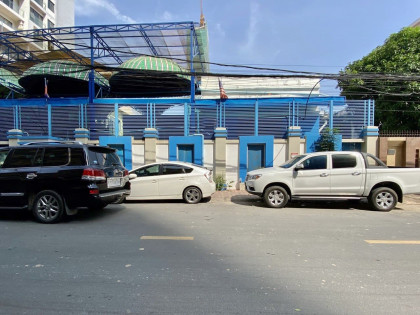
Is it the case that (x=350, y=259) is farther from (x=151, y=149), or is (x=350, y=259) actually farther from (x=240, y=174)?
(x=151, y=149)

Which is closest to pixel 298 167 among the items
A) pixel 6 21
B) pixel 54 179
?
pixel 54 179

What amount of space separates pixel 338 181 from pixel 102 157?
21.2ft

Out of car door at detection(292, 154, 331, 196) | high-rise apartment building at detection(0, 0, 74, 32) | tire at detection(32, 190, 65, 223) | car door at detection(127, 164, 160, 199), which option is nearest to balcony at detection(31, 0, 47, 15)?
high-rise apartment building at detection(0, 0, 74, 32)

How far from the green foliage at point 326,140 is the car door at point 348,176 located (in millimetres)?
3966

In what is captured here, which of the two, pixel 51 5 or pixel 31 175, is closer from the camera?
pixel 31 175

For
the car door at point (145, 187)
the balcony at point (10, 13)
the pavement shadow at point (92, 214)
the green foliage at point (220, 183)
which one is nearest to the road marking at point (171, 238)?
the pavement shadow at point (92, 214)

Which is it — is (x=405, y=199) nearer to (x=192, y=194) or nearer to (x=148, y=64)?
(x=192, y=194)

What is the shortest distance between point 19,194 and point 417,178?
10.3 metres

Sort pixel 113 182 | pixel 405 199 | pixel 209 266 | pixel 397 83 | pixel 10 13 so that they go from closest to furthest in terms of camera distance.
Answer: pixel 209 266 → pixel 113 182 → pixel 405 199 → pixel 397 83 → pixel 10 13

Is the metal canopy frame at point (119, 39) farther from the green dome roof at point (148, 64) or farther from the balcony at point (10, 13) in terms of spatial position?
the balcony at point (10, 13)

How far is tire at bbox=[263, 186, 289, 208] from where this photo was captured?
7.90 metres

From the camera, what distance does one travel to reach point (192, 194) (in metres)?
8.66

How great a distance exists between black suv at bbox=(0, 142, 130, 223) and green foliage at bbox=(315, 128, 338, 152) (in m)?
9.16

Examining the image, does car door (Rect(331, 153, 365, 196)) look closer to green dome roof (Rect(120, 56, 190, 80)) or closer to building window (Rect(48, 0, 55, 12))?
green dome roof (Rect(120, 56, 190, 80))
